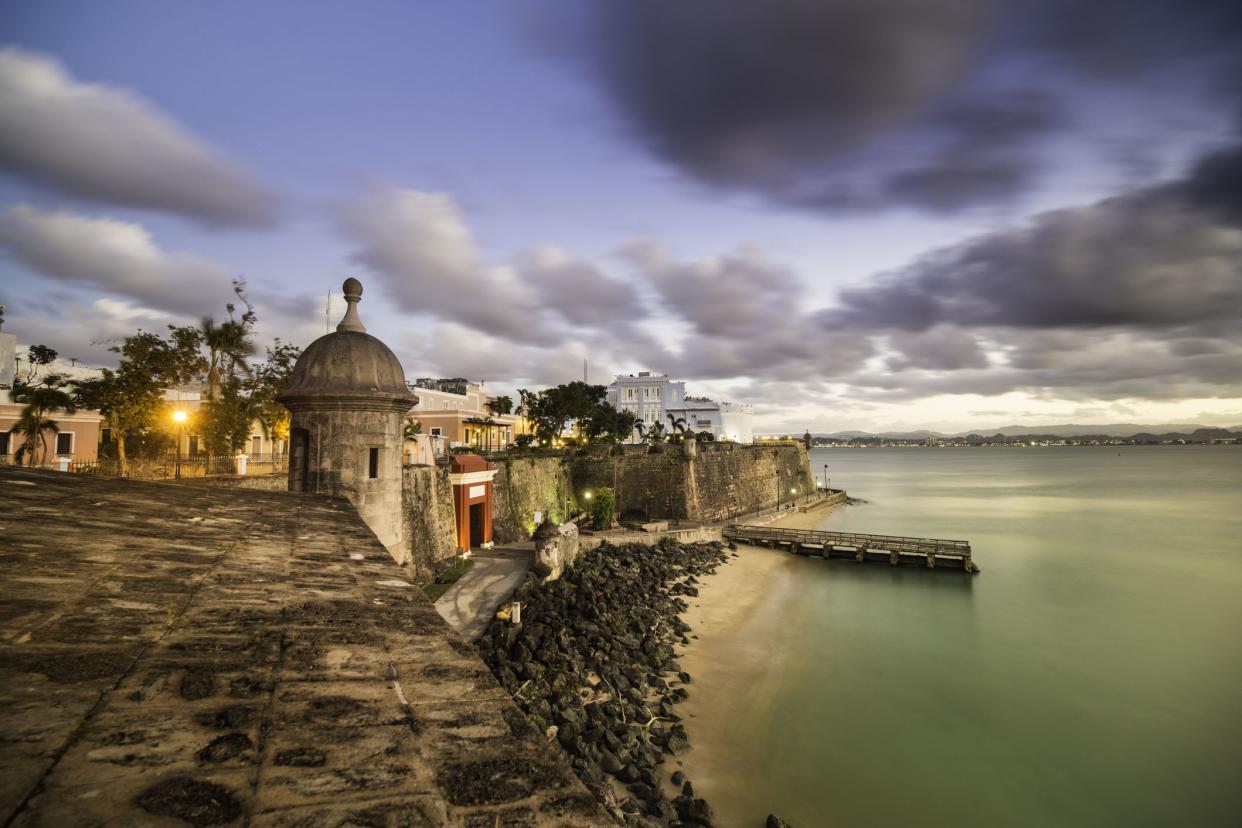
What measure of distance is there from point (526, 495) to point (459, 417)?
46.5ft

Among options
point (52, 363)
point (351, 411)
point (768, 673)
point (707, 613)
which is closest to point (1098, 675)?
point (768, 673)

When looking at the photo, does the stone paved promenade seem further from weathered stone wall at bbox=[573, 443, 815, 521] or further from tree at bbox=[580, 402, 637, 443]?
tree at bbox=[580, 402, 637, 443]

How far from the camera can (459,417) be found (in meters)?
43.9

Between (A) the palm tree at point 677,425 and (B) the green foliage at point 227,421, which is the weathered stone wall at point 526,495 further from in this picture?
(A) the palm tree at point 677,425

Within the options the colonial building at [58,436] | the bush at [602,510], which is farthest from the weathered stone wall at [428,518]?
the colonial building at [58,436]

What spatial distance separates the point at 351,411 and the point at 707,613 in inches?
732

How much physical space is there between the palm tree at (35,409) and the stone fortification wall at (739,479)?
3379 cm

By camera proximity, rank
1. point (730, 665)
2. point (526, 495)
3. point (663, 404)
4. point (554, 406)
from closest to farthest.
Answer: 1. point (730, 665)
2. point (526, 495)
3. point (554, 406)
4. point (663, 404)

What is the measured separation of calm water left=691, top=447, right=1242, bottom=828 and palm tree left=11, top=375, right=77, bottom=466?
28525 millimetres

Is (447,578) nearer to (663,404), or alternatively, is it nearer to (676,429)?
(676,429)

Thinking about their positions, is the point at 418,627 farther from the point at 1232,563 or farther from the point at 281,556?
the point at 1232,563

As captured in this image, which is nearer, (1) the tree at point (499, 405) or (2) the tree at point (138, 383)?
(2) the tree at point (138, 383)

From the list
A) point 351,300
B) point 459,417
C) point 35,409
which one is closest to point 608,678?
point 351,300

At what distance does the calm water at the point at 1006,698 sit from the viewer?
43.1ft
